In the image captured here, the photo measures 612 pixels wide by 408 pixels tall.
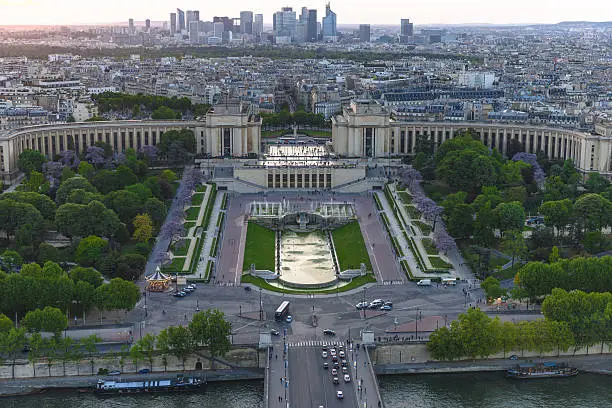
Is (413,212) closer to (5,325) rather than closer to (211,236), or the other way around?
(211,236)

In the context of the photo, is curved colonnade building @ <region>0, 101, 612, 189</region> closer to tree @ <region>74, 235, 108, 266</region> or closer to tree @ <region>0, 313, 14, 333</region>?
tree @ <region>74, 235, 108, 266</region>

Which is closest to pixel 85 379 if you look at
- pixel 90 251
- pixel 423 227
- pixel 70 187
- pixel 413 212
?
pixel 90 251

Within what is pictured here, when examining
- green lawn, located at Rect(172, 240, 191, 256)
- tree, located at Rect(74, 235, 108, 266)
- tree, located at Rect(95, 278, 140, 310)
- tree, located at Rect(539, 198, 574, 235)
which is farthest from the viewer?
tree, located at Rect(539, 198, 574, 235)

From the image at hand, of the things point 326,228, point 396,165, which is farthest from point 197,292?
point 396,165

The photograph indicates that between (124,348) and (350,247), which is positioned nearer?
(124,348)

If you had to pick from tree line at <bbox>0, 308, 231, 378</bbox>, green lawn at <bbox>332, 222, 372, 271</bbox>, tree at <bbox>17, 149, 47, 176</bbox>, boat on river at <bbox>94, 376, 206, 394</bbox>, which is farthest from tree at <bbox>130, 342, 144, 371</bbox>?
tree at <bbox>17, 149, 47, 176</bbox>

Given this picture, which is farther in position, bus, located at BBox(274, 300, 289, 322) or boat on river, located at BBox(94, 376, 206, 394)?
bus, located at BBox(274, 300, 289, 322)

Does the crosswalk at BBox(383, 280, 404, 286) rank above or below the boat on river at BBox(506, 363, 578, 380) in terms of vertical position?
above

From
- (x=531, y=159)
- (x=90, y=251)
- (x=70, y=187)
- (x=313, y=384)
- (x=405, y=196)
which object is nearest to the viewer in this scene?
(x=313, y=384)
